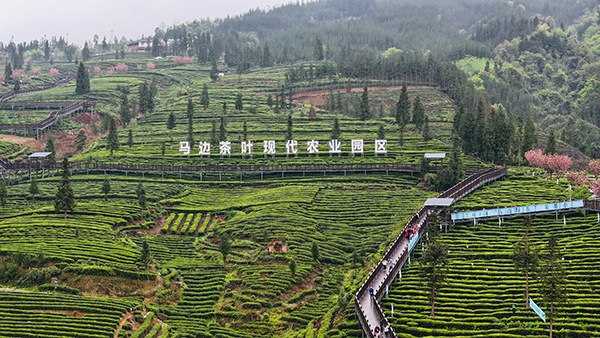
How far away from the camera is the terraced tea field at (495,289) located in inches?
2112

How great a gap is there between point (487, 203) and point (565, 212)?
491 inches

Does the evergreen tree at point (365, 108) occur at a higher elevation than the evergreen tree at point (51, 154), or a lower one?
higher

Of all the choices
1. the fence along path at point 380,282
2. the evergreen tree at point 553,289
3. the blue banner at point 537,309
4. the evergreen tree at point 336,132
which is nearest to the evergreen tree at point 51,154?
the evergreen tree at point 336,132

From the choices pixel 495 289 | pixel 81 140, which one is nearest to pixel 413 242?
pixel 495 289

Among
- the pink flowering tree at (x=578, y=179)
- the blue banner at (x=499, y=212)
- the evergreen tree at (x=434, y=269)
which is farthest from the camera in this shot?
the pink flowering tree at (x=578, y=179)

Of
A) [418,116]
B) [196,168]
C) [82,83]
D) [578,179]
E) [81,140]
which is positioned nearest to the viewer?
[578,179]

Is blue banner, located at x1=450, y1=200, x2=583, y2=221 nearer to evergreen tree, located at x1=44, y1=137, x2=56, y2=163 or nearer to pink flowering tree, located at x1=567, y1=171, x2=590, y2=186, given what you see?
pink flowering tree, located at x1=567, y1=171, x2=590, y2=186

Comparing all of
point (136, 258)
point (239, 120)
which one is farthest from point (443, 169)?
point (239, 120)

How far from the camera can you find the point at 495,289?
6059cm

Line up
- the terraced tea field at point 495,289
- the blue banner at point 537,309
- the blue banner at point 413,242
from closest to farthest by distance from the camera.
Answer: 1. the blue banner at point 537,309
2. the terraced tea field at point 495,289
3. the blue banner at point 413,242

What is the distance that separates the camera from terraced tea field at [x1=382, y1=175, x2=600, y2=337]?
53.7m

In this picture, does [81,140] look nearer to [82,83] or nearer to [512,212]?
[82,83]

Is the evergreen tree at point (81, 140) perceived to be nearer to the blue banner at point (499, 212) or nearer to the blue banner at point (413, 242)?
the blue banner at point (499, 212)

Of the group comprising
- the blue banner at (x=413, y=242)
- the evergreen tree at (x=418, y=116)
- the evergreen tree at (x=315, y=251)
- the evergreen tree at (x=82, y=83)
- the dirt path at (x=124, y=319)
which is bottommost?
the dirt path at (x=124, y=319)
